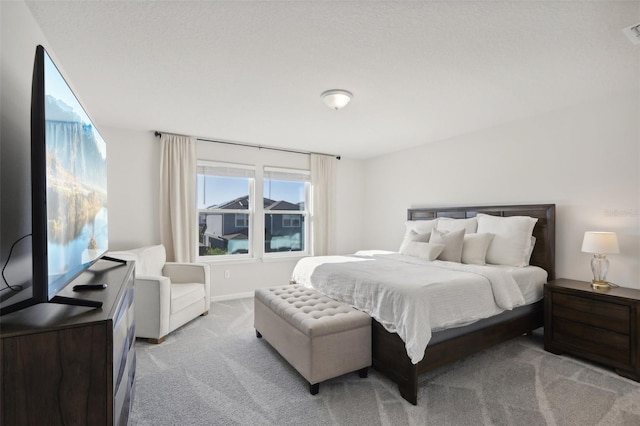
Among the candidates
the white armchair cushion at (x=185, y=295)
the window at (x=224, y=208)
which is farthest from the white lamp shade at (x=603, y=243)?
the window at (x=224, y=208)

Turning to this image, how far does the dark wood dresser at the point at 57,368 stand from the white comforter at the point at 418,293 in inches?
68.0

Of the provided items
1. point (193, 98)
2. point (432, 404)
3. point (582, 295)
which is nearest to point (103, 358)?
point (432, 404)

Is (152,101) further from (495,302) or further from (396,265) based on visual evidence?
(495,302)

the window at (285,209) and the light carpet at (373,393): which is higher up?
the window at (285,209)

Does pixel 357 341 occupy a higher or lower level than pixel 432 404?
higher

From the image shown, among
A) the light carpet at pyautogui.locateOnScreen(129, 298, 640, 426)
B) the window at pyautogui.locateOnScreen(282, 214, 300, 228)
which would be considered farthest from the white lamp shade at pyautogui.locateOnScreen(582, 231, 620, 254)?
the window at pyautogui.locateOnScreen(282, 214, 300, 228)

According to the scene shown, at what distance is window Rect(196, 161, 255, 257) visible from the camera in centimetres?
457

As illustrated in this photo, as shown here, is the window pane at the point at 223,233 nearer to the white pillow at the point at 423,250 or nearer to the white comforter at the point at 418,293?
the white comforter at the point at 418,293

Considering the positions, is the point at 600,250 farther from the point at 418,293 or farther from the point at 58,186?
the point at 58,186

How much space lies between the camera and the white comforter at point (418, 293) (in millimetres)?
2117

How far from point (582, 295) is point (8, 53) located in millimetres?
4309

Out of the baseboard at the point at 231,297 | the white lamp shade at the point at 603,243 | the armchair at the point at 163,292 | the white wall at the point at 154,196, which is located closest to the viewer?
the white lamp shade at the point at 603,243

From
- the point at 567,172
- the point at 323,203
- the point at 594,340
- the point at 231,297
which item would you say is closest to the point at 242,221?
the point at 231,297

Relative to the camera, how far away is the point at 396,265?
123 inches
